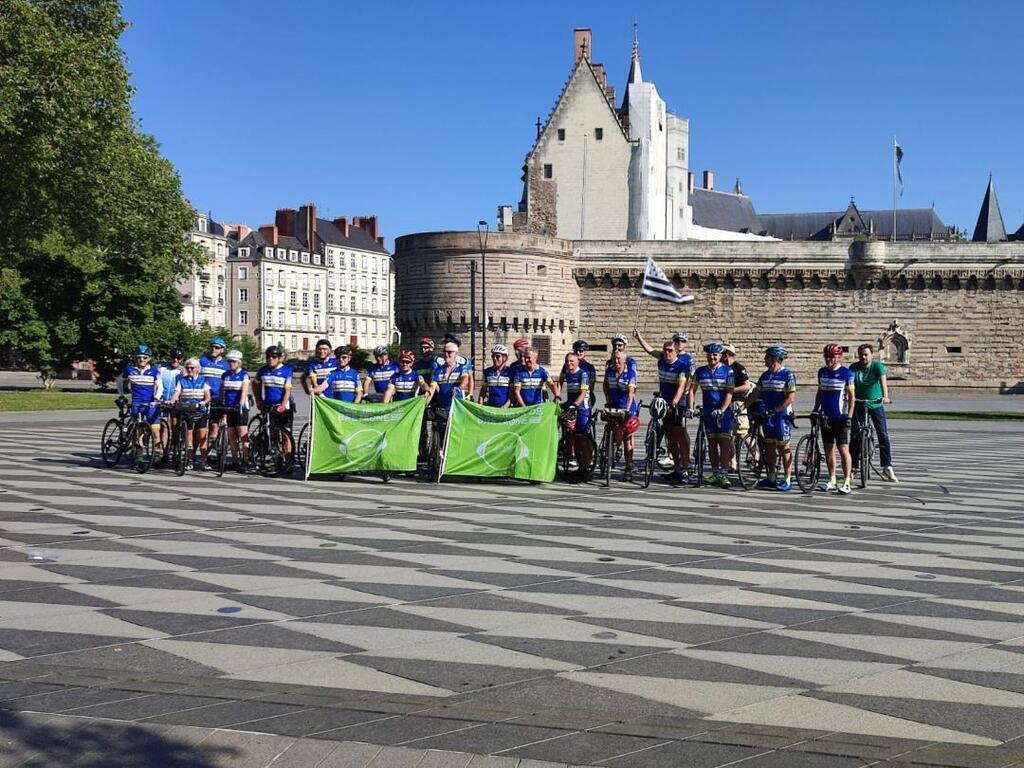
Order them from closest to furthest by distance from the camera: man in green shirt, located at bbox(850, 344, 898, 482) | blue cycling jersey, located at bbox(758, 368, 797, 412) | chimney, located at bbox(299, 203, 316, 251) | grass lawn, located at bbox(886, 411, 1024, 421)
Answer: blue cycling jersey, located at bbox(758, 368, 797, 412) < man in green shirt, located at bbox(850, 344, 898, 482) < grass lawn, located at bbox(886, 411, 1024, 421) < chimney, located at bbox(299, 203, 316, 251)

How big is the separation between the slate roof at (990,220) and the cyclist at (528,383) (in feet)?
285

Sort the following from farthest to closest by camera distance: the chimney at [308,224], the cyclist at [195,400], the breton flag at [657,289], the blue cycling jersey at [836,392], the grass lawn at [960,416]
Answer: the chimney at [308,224] → the grass lawn at [960,416] → the breton flag at [657,289] → the cyclist at [195,400] → the blue cycling jersey at [836,392]

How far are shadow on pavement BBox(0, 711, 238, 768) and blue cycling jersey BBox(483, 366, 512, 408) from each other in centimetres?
1082

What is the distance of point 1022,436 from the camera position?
2666 cm

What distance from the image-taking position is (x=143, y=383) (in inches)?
663

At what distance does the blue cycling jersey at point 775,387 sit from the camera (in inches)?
580

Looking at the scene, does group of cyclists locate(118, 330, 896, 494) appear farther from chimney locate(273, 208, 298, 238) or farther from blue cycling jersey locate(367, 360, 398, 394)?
chimney locate(273, 208, 298, 238)

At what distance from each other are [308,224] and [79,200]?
67.7 meters

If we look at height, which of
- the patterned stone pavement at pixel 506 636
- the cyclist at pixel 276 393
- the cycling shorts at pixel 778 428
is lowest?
the patterned stone pavement at pixel 506 636

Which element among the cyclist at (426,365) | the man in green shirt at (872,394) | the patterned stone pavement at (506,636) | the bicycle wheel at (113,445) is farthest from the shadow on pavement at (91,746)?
the bicycle wheel at (113,445)

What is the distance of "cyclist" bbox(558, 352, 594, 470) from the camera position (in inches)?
617

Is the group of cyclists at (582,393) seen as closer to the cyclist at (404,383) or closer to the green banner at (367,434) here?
the cyclist at (404,383)

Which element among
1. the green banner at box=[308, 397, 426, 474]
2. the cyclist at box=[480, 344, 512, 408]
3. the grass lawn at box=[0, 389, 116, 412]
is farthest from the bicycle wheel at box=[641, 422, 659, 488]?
the grass lawn at box=[0, 389, 116, 412]

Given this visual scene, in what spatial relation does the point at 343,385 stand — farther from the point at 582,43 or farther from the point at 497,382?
the point at 582,43
